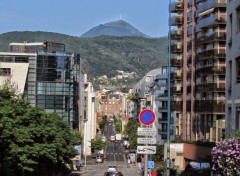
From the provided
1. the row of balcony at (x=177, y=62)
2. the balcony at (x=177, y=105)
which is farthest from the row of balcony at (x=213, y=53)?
the balcony at (x=177, y=105)

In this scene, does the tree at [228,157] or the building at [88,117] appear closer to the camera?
the tree at [228,157]

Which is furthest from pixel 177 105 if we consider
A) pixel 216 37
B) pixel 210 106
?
pixel 216 37

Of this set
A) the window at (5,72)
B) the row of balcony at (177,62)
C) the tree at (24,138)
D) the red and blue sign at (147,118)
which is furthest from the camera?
the row of balcony at (177,62)

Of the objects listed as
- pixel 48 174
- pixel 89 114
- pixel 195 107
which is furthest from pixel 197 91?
pixel 89 114

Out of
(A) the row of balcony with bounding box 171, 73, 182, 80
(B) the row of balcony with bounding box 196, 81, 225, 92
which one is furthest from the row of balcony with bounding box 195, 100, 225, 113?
(A) the row of balcony with bounding box 171, 73, 182, 80

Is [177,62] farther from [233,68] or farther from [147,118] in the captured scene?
[147,118]

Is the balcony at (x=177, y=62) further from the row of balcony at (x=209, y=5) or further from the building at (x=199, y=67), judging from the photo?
the row of balcony at (x=209, y=5)
